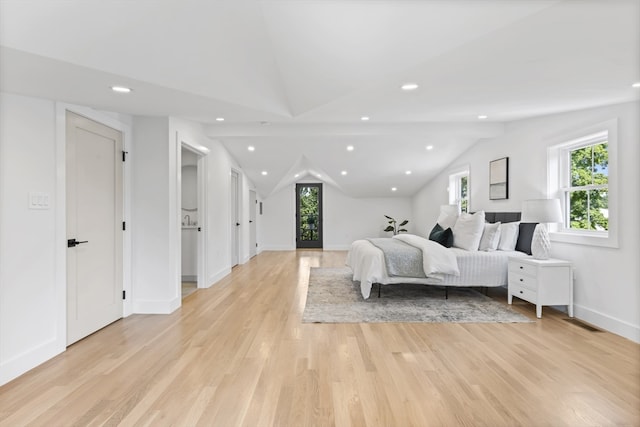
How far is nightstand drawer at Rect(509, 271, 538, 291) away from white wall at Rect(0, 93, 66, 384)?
447cm

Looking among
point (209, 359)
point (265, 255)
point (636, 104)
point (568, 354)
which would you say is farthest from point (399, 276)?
point (265, 255)

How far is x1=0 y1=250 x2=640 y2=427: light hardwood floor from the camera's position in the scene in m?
1.87

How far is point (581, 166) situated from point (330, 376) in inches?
142

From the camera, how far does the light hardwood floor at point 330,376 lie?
1869 millimetres

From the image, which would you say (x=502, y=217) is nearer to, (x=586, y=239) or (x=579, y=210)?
(x=579, y=210)

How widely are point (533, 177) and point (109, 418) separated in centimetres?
492

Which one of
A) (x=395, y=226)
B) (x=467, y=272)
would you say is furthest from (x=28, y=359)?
(x=395, y=226)

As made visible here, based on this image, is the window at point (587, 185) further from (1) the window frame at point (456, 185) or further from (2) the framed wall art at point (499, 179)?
(1) the window frame at point (456, 185)

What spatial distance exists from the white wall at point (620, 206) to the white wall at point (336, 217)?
5139 mm

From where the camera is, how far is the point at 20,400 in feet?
6.69

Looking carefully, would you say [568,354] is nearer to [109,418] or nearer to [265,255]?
[109,418]

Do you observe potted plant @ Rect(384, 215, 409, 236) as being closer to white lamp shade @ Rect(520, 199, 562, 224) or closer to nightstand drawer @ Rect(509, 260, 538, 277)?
nightstand drawer @ Rect(509, 260, 538, 277)

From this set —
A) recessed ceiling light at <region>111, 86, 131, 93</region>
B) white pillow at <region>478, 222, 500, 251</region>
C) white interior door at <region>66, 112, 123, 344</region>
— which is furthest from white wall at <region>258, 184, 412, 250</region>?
recessed ceiling light at <region>111, 86, 131, 93</region>

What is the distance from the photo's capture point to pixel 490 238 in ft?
14.8
